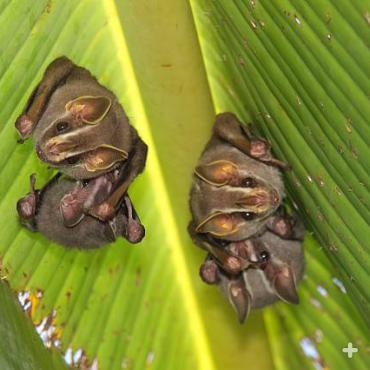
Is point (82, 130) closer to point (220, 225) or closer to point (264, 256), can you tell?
point (220, 225)

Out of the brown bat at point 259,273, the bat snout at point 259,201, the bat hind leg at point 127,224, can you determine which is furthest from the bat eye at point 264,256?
the bat hind leg at point 127,224

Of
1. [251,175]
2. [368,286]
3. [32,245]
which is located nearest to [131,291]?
[32,245]

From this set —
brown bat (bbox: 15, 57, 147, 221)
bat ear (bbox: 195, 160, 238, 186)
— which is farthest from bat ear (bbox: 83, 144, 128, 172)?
bat ear (bbox: 195, 160, 238, 186)

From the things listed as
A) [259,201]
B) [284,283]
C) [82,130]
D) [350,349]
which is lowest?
[350,349]

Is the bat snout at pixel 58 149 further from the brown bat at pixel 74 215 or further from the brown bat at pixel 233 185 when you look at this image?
the brown bat at pixel 233 185

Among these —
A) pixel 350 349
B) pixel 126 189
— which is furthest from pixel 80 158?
pixel 350 349

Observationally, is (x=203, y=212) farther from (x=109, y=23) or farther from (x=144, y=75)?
(x=109, y=23)

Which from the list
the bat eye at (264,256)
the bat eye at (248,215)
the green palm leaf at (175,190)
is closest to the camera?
the green palm leaf at (175,190)

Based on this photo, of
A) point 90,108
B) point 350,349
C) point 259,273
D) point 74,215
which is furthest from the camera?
point 259,273
